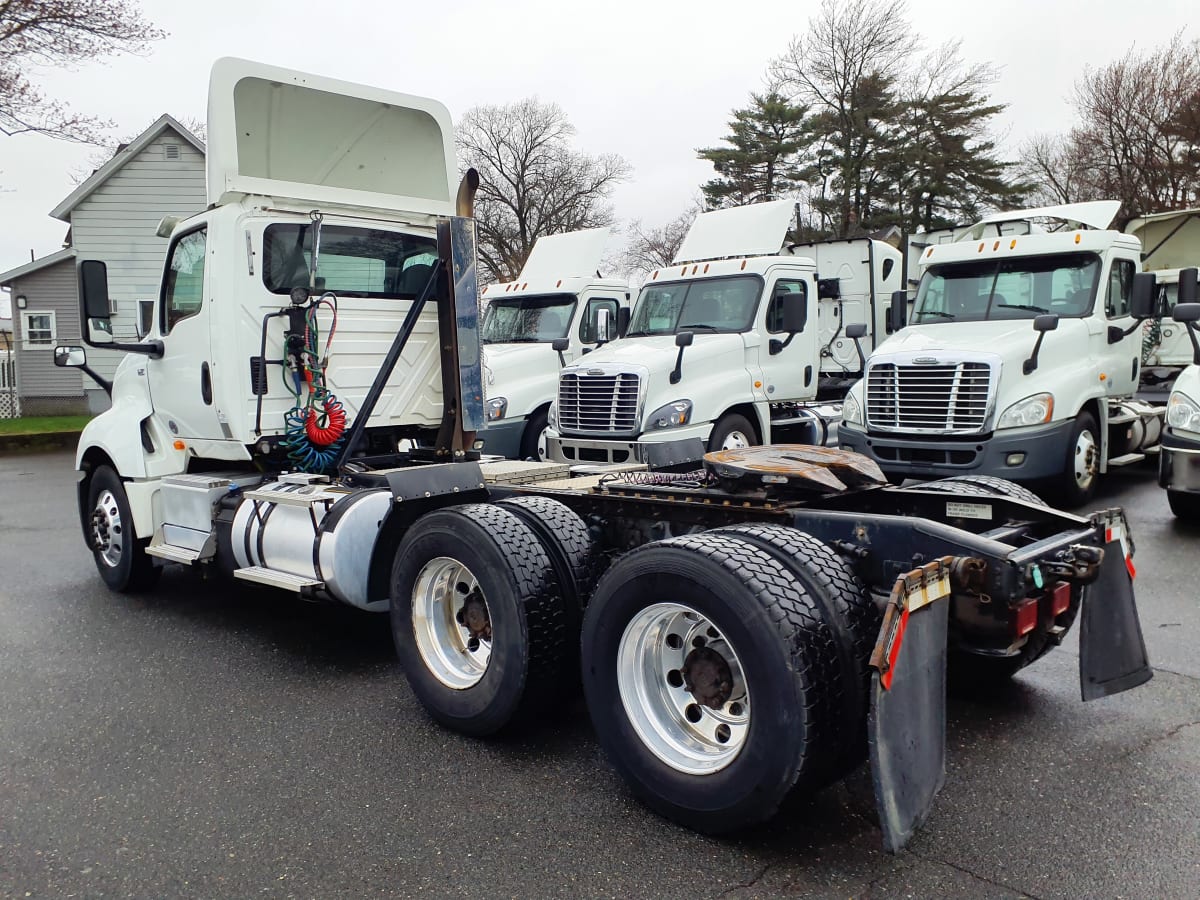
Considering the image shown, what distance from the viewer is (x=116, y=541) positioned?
6.95 metres

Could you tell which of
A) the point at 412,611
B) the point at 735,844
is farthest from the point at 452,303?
the point at 735,844

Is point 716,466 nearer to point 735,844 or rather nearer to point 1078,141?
point 735,844

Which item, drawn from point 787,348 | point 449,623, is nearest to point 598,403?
point 787,348

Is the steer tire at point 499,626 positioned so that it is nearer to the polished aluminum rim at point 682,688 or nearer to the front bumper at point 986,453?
the polished aluminum rim at point 682,688

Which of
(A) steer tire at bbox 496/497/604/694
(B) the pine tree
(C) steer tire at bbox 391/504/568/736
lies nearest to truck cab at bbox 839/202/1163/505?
(A) steer tire at bbox 496/497/604/694

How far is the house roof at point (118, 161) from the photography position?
23.7 meters

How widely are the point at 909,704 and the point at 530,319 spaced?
10.5 m

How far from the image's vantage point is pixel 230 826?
3.44 metres

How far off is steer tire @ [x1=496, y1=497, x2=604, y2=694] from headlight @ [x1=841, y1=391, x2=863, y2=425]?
5.81 metres

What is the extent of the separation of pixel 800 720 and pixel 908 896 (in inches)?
24.0

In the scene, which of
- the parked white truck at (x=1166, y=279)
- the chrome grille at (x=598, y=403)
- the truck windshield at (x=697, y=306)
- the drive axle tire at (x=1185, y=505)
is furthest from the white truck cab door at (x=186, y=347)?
the parked white truck at (x=1166, y=279)

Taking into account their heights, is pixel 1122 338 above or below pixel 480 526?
above

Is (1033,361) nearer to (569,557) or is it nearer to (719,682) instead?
(569,557)

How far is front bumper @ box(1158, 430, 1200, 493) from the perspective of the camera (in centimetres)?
763
